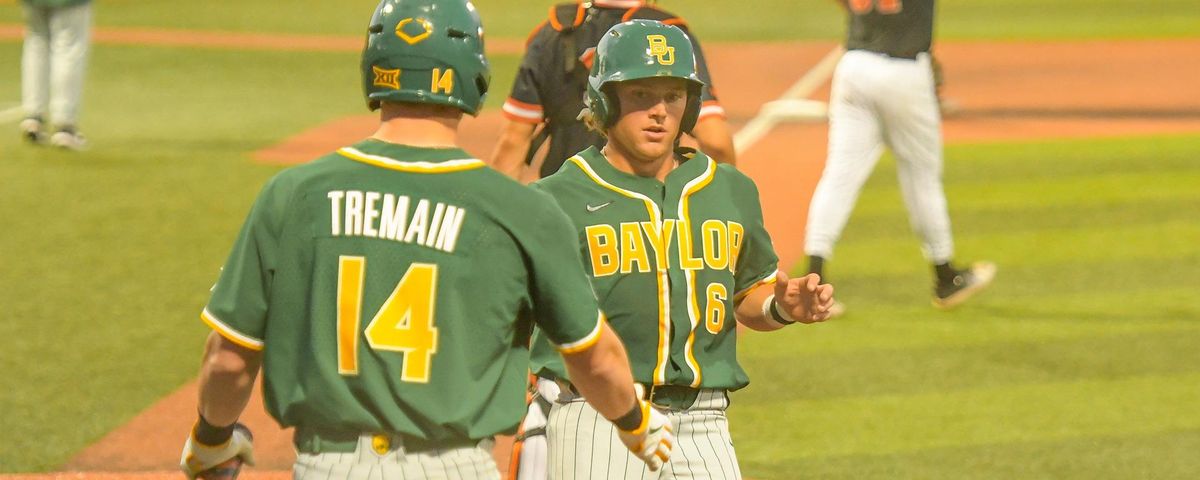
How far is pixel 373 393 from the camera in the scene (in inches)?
131

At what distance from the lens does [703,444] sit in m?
4.32

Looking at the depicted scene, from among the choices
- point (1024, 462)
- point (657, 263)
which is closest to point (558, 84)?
point (657, 263)

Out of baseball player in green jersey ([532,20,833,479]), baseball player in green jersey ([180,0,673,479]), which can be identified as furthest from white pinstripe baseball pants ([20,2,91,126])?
baseball player in green jersey ([180,0,673,479])

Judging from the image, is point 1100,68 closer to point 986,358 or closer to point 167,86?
point 167,86

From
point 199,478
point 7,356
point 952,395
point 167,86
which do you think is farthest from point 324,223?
point 167,86

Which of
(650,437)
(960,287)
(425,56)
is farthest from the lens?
(960,287)

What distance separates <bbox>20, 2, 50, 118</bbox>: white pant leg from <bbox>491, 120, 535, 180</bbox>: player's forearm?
27.3 ft

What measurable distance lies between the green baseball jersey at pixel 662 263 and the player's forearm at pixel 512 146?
1746mm

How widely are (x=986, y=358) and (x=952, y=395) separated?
0.71 m

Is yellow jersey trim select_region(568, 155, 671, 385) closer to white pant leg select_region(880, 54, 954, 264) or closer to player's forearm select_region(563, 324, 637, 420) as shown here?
player's forearm select_region(563, 324, 637, 420)

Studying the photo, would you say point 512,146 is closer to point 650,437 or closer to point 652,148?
point 652,148

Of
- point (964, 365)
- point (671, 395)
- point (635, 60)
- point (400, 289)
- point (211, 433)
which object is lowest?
point (964, 365)

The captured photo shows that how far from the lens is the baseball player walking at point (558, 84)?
6.07m

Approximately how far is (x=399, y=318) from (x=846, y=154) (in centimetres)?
594
